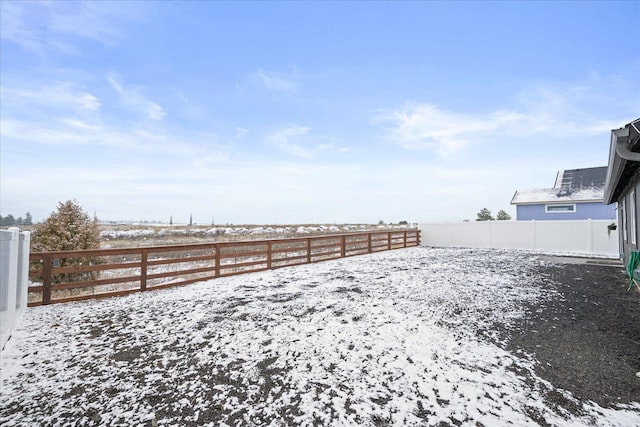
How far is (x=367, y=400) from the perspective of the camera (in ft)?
6.68

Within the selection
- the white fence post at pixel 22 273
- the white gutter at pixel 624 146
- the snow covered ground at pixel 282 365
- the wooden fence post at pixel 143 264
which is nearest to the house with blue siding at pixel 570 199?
the snow covered ground at pixel 282 365

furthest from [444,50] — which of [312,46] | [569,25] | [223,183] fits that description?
[223,183]

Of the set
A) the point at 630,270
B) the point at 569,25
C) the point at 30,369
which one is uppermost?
the point at 569,25

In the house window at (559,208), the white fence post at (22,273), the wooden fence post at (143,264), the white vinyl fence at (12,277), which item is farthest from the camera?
the house window at (559,208)

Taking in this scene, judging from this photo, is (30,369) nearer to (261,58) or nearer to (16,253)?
(16,253)

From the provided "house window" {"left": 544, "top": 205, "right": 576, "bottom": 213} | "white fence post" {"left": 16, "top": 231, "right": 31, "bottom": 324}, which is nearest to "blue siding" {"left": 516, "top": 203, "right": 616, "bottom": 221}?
"house window" {"left": 544, "top": 205, "right": 576, "bottom": 213}

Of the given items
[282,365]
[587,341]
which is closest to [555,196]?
[587,341]

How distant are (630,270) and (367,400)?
6.63 m

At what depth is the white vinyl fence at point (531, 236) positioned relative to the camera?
11.3 meters

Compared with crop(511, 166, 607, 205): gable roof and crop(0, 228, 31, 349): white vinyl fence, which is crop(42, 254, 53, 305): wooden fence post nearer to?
crop(0, 228, 31, 349): white vinyl fence

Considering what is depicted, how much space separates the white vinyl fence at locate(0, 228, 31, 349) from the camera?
308 centimetres

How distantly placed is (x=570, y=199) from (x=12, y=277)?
19985 mm

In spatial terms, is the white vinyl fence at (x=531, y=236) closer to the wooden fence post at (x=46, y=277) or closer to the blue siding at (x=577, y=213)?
the blue siding at (x=577, y=213)

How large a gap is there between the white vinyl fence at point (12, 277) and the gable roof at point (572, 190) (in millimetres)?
19035
